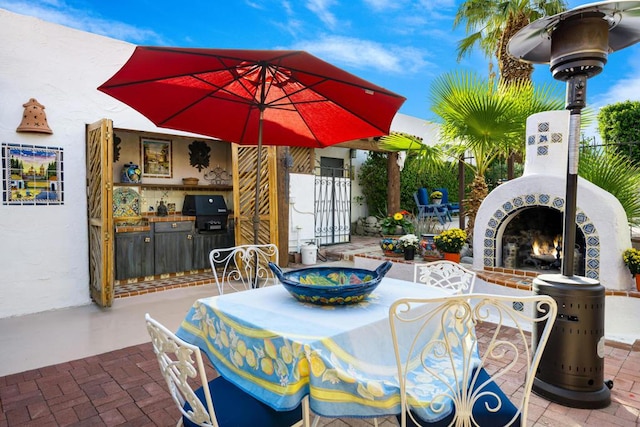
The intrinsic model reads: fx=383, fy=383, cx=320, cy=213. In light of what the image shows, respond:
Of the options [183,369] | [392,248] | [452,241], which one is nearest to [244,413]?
[183,369]

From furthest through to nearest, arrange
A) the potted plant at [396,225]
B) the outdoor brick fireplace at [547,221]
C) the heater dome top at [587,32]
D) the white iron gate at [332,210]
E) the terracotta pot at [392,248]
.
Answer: the white iron gate at [332,210] → the potted plant at [396,225] → the terracotta pot at [392,248] → the outdoor brick fireplace at [547,221] → the heater dome top at [587,32]

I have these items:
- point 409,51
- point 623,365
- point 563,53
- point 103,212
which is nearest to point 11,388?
point 103,212

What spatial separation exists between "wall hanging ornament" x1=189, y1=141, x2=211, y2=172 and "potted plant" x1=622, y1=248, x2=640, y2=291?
20.2 feet

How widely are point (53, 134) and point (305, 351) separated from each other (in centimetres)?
455

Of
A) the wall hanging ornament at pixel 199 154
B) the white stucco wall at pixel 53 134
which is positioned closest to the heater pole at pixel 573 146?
the white stucco wall at pixel 53 134

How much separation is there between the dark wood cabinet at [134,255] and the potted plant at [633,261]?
230 inches

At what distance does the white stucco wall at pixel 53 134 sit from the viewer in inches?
164

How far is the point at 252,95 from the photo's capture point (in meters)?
2.77

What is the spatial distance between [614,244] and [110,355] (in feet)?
15.4

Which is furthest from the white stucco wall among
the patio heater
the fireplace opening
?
the fireplace opening

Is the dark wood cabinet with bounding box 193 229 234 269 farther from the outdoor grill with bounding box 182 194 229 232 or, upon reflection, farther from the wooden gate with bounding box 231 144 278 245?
the wooden gate with bounding box 231 144 278 245

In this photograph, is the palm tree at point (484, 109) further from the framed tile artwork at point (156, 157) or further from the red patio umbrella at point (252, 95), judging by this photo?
the framed tile artwork at point (156, 157)

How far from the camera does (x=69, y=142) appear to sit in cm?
457

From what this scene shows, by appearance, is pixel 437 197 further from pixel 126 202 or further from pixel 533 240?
pixel 126 202
